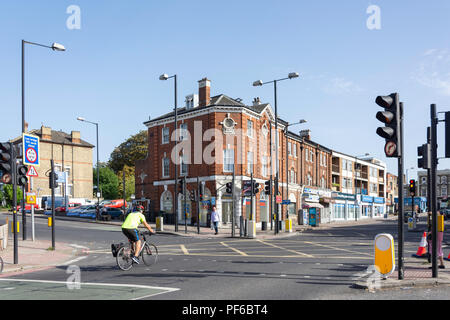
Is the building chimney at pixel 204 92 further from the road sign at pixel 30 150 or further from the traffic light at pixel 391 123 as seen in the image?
the traffic light at pixel 391 123

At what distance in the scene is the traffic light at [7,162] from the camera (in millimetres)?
12930

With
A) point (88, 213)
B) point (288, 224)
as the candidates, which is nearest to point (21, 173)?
point (288, 224)

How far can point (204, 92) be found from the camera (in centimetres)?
4009

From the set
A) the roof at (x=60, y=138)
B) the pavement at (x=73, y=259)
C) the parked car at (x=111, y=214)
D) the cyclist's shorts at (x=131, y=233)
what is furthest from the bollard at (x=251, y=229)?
the roof at (x=60, y=138)

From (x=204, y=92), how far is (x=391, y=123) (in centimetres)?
3188

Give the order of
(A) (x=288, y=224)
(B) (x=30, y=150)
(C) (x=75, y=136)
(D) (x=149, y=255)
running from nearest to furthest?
(D) (x=149, y=255)
(B) (x=30, y=150)
(A) (x=288, y=224)
(C) (x=75, y=136)

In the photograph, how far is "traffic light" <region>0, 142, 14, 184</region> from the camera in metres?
12.9

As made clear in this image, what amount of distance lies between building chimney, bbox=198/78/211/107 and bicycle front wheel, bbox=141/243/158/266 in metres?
28.0

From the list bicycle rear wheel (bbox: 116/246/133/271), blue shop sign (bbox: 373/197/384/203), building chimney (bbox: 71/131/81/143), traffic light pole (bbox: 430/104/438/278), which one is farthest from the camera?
blue shop sign (bbox: 373/197/384/203)

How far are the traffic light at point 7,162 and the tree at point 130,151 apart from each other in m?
59.8

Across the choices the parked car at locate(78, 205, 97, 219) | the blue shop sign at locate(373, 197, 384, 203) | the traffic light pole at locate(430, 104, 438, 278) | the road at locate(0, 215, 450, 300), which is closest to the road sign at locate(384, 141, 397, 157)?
the traffic light pole at locate(430, 104, 438, 278)

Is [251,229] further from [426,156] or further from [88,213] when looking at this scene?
[88,213]

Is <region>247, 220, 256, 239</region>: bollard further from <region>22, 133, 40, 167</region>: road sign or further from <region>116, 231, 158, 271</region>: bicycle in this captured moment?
<region>22, 133, 40, 167</region>: road sign

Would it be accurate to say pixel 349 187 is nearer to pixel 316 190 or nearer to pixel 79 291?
pixel 316 190
